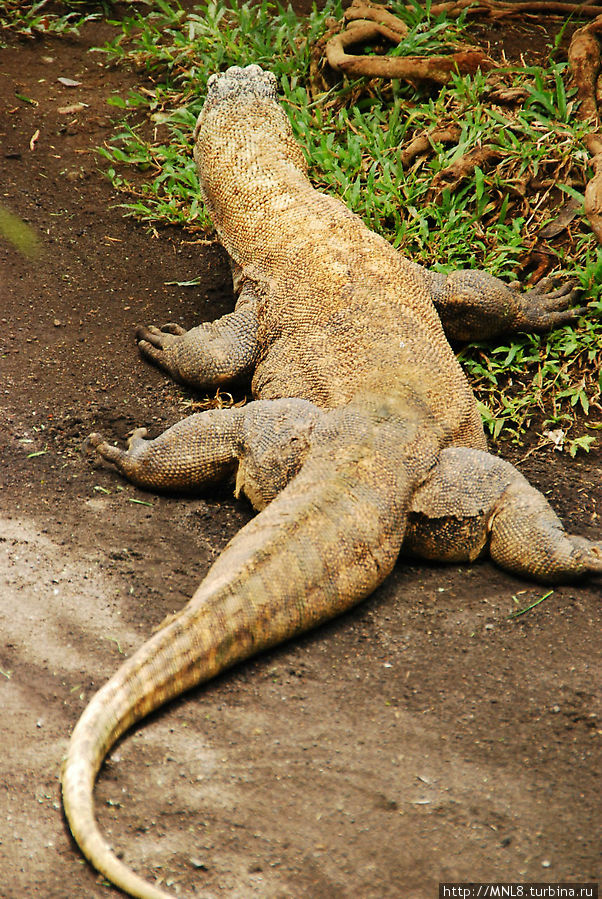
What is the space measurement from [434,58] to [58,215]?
95.5 inches

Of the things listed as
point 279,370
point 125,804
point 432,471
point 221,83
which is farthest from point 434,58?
point 125,804

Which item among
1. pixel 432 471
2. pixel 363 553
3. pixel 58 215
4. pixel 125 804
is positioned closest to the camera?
pixel 125 804

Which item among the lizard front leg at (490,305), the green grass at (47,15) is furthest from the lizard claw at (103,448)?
the green grass at (47,15)

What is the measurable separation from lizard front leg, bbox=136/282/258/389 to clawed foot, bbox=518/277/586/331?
4.40 feet

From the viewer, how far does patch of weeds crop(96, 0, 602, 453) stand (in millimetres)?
4430

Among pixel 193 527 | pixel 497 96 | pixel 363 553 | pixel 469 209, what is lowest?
pixel 193 527

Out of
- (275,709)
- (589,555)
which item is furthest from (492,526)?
(275,709)

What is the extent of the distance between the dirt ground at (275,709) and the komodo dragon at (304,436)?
0.39ft

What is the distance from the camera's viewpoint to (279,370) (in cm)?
392

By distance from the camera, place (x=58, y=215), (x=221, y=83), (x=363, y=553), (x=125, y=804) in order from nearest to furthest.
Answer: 1. (x=125, y=804)
2. (x=363, y=553)
3. (x=221, y=83)
4. (x=58, y=215)

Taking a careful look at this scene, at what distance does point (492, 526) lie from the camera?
10.9 ft

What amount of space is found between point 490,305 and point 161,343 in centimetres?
160

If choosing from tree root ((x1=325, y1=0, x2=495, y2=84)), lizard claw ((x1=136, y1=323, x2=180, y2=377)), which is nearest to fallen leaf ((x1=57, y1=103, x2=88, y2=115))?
tree root ((x1=325, y1=0, x2=495, y2=84))

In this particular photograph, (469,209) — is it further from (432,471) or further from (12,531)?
(12,531)
